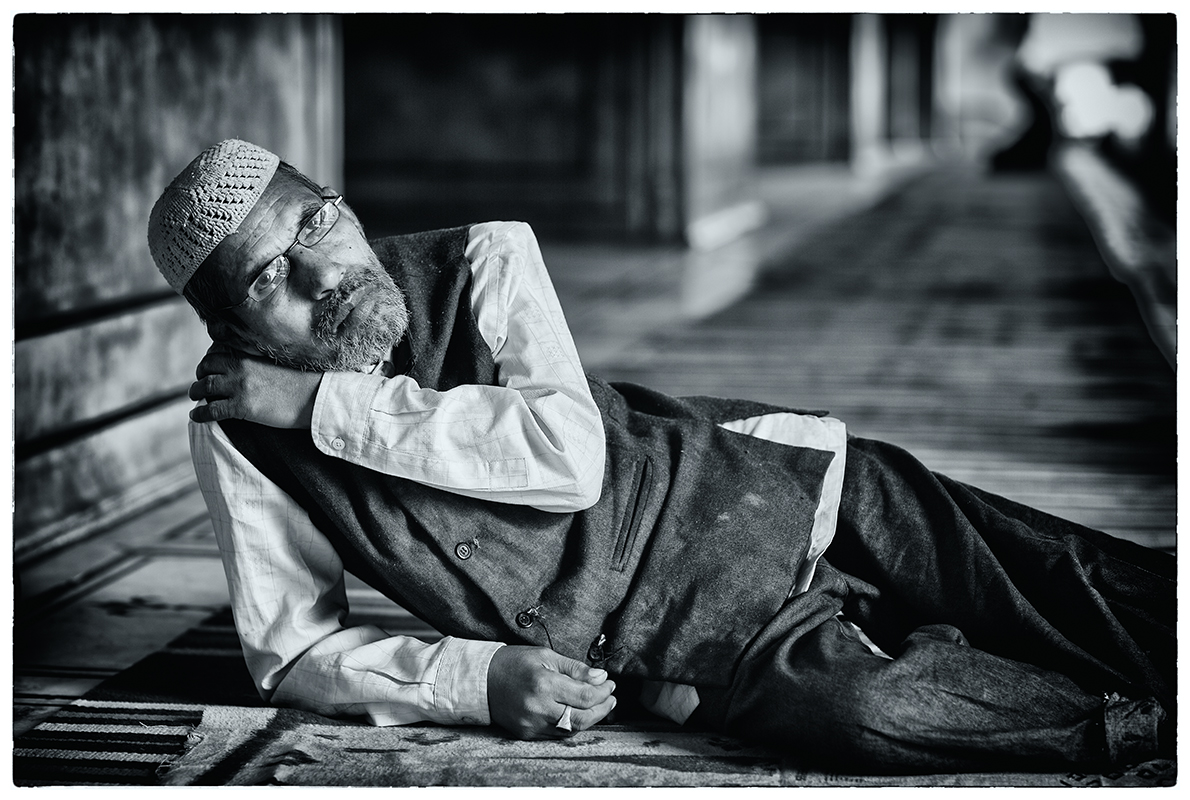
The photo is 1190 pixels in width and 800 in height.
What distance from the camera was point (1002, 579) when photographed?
1.54 m

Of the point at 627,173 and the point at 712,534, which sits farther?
the point at 627,173

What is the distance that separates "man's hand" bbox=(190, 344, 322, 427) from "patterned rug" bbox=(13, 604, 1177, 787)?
37cm

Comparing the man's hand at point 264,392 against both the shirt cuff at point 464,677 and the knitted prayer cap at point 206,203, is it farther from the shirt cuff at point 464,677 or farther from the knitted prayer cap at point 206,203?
the shirt cuff at point 464,677

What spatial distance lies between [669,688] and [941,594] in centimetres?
33

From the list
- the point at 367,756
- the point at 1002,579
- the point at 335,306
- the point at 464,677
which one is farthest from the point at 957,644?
the point at 335,306

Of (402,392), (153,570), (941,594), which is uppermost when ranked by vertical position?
(402,392)

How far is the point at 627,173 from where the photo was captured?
305 inches

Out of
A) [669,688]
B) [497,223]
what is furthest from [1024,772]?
[497,223]

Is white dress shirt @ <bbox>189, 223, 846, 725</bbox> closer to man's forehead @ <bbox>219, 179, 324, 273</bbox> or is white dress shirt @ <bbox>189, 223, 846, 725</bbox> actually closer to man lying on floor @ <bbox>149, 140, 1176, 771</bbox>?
man lying on floor @ <bbox>149, 140, 1176, 771</bbox>

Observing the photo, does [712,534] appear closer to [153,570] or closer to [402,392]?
[402,392]

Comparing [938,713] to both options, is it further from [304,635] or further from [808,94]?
[808,94]

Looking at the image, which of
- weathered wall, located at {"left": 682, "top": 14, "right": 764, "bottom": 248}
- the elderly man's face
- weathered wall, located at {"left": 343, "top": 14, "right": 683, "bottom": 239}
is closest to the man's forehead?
the elderly man's face

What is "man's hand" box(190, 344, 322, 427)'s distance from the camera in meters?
1.42

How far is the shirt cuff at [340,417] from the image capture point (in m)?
1.40
